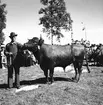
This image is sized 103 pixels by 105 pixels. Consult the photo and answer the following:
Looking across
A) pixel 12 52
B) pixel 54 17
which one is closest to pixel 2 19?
pixel 54 17

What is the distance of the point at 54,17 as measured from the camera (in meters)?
32.7

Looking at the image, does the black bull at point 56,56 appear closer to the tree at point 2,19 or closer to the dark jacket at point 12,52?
the dark jacket at point 12,52

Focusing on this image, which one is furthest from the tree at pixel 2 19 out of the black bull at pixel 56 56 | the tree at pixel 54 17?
the black bull at pixel 56 56

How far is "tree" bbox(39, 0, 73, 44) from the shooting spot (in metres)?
32.0

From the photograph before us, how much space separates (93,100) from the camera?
14.1ft

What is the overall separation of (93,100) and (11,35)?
4.17 m

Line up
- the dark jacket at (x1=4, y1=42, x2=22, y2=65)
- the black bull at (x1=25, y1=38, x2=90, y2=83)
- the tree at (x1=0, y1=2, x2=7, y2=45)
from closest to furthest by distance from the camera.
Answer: the dark jacket at (x1=4, y1=42, x2=22, y2=65) → the black bull at (x1=25, y1=38, x2=90, y2=83) → the tree at (x1=0, y1=2, x2=7, y2=45)

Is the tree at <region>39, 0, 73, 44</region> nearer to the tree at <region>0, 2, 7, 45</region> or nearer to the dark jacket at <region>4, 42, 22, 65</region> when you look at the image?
the tree at <region>0, 2, 7, 45</region>

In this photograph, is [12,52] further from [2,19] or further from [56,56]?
[2,19]

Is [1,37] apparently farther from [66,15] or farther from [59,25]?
[66,15]

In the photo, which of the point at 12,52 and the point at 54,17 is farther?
the point at 54,17

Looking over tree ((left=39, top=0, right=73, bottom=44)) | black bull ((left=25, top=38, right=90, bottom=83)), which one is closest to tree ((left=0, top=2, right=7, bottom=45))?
tree ((left=39, top=0, right=73, bottom=44))

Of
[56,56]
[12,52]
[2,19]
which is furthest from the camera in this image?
[2,19]

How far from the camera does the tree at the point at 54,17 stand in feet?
105
